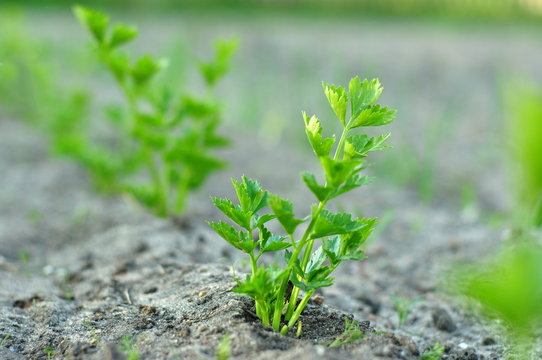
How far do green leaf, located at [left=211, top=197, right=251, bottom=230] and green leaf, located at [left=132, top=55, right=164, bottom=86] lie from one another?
1.04m

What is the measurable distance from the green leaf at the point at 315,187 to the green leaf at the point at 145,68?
1199mm

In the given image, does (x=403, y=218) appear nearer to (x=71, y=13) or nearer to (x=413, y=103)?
(x=413, y=103)

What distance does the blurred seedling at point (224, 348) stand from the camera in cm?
128

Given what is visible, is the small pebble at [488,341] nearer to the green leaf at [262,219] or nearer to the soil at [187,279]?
the soil at [187,279]

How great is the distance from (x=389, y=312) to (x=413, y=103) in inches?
147

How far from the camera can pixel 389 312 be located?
83.0 inches

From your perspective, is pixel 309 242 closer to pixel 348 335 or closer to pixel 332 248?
pixel 332 248

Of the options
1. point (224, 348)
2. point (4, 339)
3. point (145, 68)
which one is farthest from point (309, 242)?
point (145, 68)

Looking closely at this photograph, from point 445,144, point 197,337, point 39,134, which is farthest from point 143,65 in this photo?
point 445,144

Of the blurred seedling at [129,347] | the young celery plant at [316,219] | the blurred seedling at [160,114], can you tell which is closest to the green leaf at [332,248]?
the young celery plant at [316,219]

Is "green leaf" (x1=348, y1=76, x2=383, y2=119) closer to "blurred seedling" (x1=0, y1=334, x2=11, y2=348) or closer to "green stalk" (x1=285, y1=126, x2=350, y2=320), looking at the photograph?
"green stalk" (x1=285, y1=126, x2=350, y2=320)

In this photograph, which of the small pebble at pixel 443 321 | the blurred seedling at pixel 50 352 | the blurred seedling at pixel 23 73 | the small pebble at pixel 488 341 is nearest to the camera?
the blurred seedling at pixel 50 352

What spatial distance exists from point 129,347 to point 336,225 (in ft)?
1.86

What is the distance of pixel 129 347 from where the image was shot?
143 centimetres
